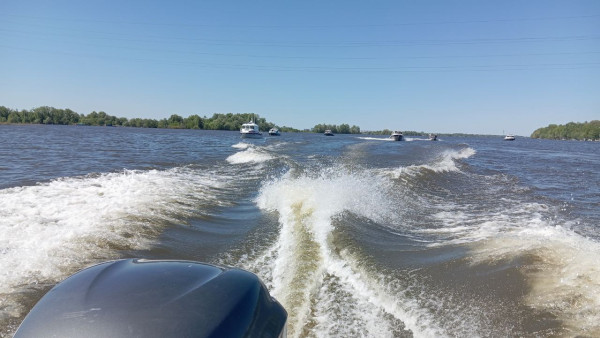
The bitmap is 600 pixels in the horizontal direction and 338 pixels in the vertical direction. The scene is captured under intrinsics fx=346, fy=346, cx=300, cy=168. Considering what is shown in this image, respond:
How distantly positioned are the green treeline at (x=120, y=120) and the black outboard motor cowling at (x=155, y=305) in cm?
11257

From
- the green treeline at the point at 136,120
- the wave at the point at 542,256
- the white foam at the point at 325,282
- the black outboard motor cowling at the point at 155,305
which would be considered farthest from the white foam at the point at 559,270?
the green treeline at the point at 136,120

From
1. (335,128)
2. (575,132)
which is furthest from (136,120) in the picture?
(575,132)

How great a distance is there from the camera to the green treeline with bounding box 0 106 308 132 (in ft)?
326

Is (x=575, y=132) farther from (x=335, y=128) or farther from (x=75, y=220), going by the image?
(x=75, y=220)

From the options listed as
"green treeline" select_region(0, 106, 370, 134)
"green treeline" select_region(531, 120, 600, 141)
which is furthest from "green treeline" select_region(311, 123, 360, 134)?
"green treeline" select_region(531, 120, 600, 141)

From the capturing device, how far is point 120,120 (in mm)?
135125

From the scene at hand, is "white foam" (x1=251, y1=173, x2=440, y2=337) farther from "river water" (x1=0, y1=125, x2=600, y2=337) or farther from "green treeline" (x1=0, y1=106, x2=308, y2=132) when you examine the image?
"green treeline" (x1=0, y1=106, x2=308, y2=132)

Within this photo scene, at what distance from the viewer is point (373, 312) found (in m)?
3.71

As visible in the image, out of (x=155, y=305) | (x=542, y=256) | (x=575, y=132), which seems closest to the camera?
(x=155, y=305)

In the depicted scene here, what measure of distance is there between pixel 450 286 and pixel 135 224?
18.0ft

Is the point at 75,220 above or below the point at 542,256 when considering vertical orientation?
below

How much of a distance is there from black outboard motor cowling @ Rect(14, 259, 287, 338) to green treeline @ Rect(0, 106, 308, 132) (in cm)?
11257

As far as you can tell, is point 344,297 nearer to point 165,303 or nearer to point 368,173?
point 165,303

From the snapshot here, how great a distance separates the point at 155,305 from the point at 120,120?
151496 millimetres
